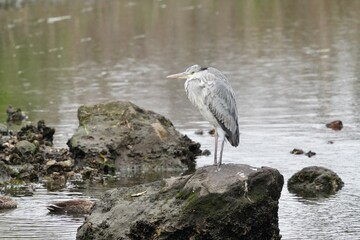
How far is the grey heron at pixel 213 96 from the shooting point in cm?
1723

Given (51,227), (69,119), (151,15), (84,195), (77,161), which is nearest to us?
(51,227)

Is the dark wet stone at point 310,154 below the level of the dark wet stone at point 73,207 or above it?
below

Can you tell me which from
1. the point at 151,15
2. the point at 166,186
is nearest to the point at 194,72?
the point at 166,186

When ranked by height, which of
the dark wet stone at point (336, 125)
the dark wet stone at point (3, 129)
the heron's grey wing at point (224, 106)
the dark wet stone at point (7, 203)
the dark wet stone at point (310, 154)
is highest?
the heron's grey wing at point (224, 106)

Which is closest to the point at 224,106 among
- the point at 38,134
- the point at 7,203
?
the point at 7,203

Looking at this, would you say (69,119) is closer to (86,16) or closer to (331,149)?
(331,149)

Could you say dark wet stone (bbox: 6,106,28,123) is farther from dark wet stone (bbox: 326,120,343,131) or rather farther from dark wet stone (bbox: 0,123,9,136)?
dark wet stone (bbox: 326,120,343,131)

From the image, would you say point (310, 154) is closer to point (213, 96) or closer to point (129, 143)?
point (129, 143)

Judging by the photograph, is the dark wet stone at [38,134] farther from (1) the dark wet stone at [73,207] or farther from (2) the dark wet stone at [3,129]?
(1) the dark wet stone at [73,207]

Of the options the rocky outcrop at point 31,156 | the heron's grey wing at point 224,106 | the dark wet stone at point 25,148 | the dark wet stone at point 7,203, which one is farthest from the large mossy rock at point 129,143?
the heron's grey wing at point 224,106

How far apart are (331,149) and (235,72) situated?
14538 millimetres

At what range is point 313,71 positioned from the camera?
38812 millimetres

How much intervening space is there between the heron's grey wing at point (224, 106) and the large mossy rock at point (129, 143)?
6533 mm

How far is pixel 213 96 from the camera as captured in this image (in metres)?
17.2
